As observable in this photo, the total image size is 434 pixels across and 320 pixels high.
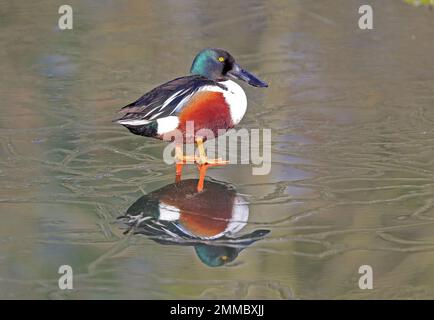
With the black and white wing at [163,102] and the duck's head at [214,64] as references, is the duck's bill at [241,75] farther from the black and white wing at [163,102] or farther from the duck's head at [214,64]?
the black and white wing at [163,102]

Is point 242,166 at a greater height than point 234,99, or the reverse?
point 234,99

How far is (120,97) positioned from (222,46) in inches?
59.2

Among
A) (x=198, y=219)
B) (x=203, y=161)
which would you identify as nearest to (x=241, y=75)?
(x=203, y=161)

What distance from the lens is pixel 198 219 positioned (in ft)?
18.0

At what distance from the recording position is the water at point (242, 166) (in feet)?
16.1

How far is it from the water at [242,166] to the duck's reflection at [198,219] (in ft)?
0.10

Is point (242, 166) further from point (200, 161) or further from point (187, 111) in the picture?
point (187, 111)

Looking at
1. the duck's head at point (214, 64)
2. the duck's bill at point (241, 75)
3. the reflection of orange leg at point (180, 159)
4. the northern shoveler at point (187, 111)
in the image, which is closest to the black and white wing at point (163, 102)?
the northern shoveler at point (187, 111)

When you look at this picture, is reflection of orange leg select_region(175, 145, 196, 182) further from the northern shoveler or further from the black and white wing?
the black and white wing

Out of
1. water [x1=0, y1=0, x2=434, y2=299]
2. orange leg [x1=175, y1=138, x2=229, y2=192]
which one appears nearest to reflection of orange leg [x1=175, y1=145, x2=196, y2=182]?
orange leg [x1=175, y1=138, x2=229, y2=192]

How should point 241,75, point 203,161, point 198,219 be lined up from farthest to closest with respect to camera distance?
point 241,75
point 203,161
point 198,219

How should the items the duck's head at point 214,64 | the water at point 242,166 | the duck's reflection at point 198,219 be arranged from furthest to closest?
the duck's head at point 214,64 → the duck's reflection at point 198,219 → the water at point 242,166

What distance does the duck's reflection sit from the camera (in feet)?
16.9

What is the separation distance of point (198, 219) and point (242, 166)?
93 centimetres
